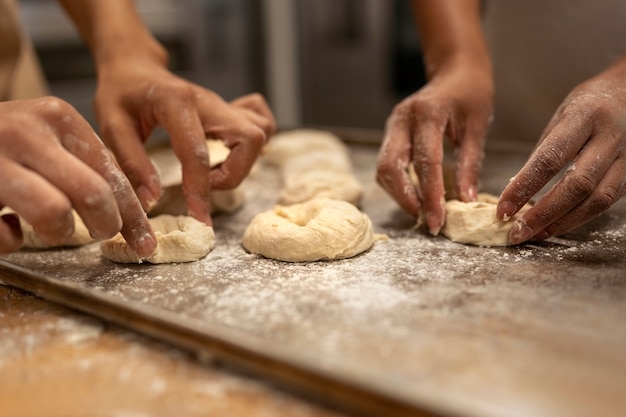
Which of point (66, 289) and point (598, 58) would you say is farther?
point (598, 58)

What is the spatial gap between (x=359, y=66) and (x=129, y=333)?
128 inches

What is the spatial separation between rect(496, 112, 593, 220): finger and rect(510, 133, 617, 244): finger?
25 millimetres

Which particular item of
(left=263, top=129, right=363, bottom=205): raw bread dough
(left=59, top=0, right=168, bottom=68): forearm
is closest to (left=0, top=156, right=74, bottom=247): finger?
(left=59, top=0, right=168, bottom=68): forearm

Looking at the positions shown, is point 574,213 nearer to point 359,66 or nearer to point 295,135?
point 295,135

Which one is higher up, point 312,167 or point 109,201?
point 109,201

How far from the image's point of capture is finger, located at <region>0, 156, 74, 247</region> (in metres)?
1.06

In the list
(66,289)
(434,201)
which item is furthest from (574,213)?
(66,289)

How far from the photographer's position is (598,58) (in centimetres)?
213

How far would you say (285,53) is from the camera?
4.38 m

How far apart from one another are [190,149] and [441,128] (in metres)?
0.65

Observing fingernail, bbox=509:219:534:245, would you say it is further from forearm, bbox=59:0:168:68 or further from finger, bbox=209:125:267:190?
forearm, bbox=59:0:168:68

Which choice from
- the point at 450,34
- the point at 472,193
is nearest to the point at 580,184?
the point at 472,193

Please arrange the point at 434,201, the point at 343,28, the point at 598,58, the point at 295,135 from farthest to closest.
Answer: the point at 343,28, the point at 295,135, the point at 598,58, the point at 434,201

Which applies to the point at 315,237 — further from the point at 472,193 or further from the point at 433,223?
the point at 472,193
